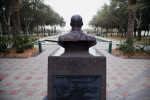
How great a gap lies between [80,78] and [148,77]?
159 inches

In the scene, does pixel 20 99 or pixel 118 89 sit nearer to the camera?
pixel 20 99

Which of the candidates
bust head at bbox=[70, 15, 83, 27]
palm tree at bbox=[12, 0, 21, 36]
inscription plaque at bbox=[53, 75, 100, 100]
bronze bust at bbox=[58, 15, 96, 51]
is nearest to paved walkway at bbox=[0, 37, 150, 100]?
inscription plaque at bbox=[53, 75, 100, 100]

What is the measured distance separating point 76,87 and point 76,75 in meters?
0.31

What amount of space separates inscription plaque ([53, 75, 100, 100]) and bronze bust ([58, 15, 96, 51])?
0.82 m

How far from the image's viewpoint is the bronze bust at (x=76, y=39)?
3.06m

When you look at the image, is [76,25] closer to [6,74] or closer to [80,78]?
[80,78]

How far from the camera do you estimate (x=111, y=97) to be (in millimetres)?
3727

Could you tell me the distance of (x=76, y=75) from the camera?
9.89 feet

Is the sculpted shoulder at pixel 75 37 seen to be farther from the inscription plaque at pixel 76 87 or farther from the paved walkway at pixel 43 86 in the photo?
the paved walkway at pixel 43 86

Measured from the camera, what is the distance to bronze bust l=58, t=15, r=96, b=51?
3.06m

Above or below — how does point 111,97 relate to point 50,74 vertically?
below

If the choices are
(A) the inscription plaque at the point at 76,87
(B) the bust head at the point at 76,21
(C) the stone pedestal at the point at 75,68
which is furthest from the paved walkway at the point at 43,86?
(B) the bust head at the point at 76,21

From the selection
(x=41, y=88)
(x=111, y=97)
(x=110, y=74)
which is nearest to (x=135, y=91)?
(x=111, y=97)

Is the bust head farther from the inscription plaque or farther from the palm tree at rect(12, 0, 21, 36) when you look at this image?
the palm tree at rect(12, 0, 21, 36)
